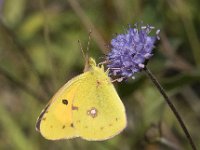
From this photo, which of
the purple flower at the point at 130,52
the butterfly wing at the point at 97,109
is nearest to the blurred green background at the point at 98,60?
the butterfly wing at the point at 97,109

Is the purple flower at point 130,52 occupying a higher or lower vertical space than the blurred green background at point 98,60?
lower

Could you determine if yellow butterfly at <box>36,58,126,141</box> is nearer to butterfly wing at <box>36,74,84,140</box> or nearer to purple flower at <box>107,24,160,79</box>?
butterfly wing at <box>36,74,84,140</box>

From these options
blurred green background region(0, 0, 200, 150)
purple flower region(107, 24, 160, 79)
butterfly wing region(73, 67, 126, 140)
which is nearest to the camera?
purple flower region(107, 24, 160, 79)

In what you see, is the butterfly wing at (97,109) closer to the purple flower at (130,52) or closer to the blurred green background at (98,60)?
the purple flower at (130,52)

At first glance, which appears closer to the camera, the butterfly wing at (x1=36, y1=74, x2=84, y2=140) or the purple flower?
the purple flower

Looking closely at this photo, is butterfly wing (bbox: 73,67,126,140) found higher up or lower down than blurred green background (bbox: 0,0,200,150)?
lower down

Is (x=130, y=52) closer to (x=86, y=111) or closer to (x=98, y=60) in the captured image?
(x=86, y=111)

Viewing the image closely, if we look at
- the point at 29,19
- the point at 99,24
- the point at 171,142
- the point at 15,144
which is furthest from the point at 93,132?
the point at 29,19

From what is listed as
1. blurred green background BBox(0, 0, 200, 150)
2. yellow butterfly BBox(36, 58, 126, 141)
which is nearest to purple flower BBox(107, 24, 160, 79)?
yellow butterfly BBox(36, 58, 126, 141)

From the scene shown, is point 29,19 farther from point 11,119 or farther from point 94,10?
point 11,119
